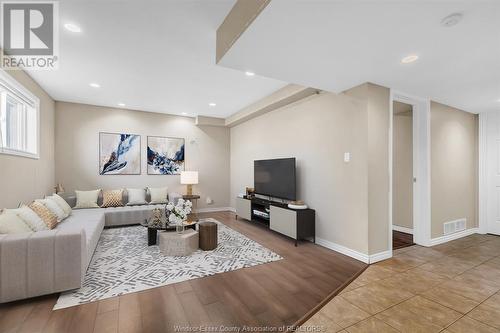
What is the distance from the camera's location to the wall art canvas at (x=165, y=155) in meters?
6.00

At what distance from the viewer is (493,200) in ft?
14.9

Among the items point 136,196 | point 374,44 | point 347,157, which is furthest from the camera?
point 136,196

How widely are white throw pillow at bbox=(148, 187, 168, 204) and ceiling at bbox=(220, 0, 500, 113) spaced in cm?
399

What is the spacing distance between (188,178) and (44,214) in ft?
10.5

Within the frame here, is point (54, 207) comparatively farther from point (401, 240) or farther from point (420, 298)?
point (401, 240)

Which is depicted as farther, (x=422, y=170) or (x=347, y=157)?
(x=422, y=170)

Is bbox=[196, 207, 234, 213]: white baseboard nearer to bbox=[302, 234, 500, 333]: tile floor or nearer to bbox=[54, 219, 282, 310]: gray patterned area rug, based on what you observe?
bbox=[54, 219, 282, 310]: gray patterned area rug

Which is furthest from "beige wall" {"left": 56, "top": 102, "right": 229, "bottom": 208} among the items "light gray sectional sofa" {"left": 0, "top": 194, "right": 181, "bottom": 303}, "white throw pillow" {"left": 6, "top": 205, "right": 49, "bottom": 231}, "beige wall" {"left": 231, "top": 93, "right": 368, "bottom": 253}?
"light gray sectional sofa" {"left": 0, "top": 194, "right": 181, "bottom": 303}

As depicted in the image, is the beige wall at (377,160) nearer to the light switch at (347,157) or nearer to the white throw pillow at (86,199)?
the light switch at (347,157)

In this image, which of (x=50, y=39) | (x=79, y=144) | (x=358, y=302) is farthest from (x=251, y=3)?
(x=79, y=144)

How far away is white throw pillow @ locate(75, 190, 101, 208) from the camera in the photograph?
4.71 m

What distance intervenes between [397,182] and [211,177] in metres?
4.68

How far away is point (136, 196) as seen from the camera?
526 centimetres

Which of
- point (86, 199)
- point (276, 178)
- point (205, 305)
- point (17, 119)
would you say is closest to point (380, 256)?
point (276, 178)
